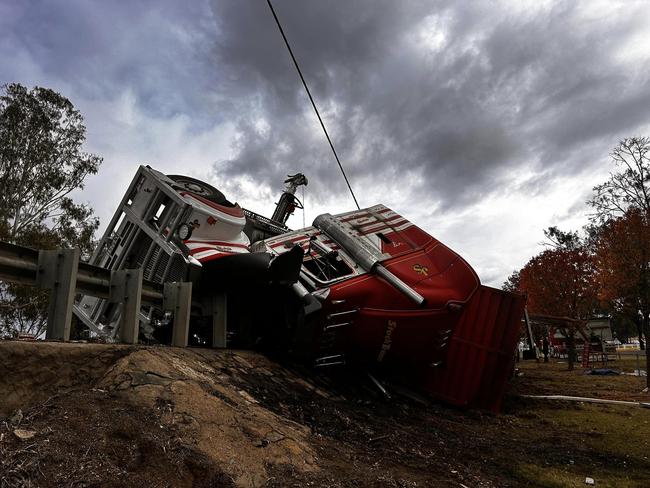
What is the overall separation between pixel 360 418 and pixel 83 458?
3.65 m

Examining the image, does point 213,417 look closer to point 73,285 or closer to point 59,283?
point 73,285

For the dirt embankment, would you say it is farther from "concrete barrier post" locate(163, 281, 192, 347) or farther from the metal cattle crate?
the metal cattle crate

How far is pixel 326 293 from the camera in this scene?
6496 millimetres

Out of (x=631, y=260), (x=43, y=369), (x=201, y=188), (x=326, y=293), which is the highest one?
(x=201, y=188)

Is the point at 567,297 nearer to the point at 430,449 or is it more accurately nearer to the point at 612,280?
the point at 612,280

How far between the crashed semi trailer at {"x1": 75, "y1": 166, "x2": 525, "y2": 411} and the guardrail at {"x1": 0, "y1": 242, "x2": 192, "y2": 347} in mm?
1037

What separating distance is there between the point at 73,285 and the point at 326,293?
3.26 meters

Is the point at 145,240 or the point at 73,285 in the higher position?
the point at 145,240

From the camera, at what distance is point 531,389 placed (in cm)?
1103

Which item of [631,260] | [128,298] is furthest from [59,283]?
[631,260]

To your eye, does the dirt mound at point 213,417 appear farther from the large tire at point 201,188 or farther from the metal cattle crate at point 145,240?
the large tire at point 201,188

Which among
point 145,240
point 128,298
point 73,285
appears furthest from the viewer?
point 145,240

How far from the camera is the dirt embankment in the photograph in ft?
8.53

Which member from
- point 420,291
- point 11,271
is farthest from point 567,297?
point 11,271
